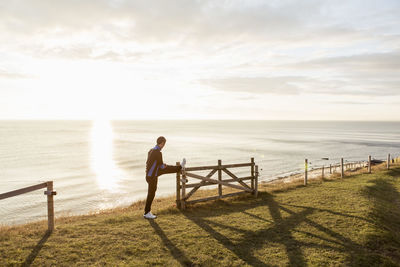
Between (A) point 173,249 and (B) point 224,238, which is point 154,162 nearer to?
(A) point 173,249

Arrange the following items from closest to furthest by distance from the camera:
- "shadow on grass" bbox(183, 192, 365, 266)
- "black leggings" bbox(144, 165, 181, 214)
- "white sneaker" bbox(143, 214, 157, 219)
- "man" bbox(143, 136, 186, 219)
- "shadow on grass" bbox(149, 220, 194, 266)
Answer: "shadow on grass" bbox(149, 220, 194, 266), "shadow on grass" bbox(183, 192, 365, 266), "man" bbox(143, 136, 186, 219), "black leggings" bbox(144, 165, 181, 214), "white sneaker" bbox(143, 214, 157, 219)

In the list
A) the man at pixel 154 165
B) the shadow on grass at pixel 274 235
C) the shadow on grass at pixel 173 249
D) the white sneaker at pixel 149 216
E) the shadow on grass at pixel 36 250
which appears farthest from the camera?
the white sneaker at pixel 149 216

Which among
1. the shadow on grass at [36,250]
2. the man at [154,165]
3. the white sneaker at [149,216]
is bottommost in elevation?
the white sneaker at [149,216]

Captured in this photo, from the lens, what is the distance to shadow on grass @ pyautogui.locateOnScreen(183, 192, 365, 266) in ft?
21.3

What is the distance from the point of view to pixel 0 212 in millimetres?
22344

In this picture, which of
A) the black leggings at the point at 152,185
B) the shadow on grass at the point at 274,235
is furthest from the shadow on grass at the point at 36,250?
the shadow on grass at the point at 274,235

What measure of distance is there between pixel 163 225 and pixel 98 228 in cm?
198

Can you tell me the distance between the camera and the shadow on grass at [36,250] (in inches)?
227

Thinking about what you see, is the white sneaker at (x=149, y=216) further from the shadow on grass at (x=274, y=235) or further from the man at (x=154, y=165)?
the shadow on grass at (x=274, y=235)

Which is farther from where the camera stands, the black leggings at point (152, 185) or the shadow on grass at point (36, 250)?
the black leggings at point (152, 185)

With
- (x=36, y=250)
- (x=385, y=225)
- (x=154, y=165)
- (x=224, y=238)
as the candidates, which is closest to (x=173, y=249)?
(x=224, y=238)

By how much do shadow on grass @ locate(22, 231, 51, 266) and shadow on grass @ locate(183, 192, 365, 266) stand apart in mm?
4379

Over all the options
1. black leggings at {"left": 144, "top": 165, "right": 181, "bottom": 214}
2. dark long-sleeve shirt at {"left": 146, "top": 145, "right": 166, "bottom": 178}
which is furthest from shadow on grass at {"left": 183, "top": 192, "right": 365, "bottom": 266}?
dark long-sleeve shirt at {"left": 146, "top": 145, "right": 166, "bottom": 178}

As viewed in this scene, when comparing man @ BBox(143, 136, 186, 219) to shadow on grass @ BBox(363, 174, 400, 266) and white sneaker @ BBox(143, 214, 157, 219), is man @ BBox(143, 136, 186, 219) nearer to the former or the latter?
white sneaker @ BBox(143, 214, 157, 219)
